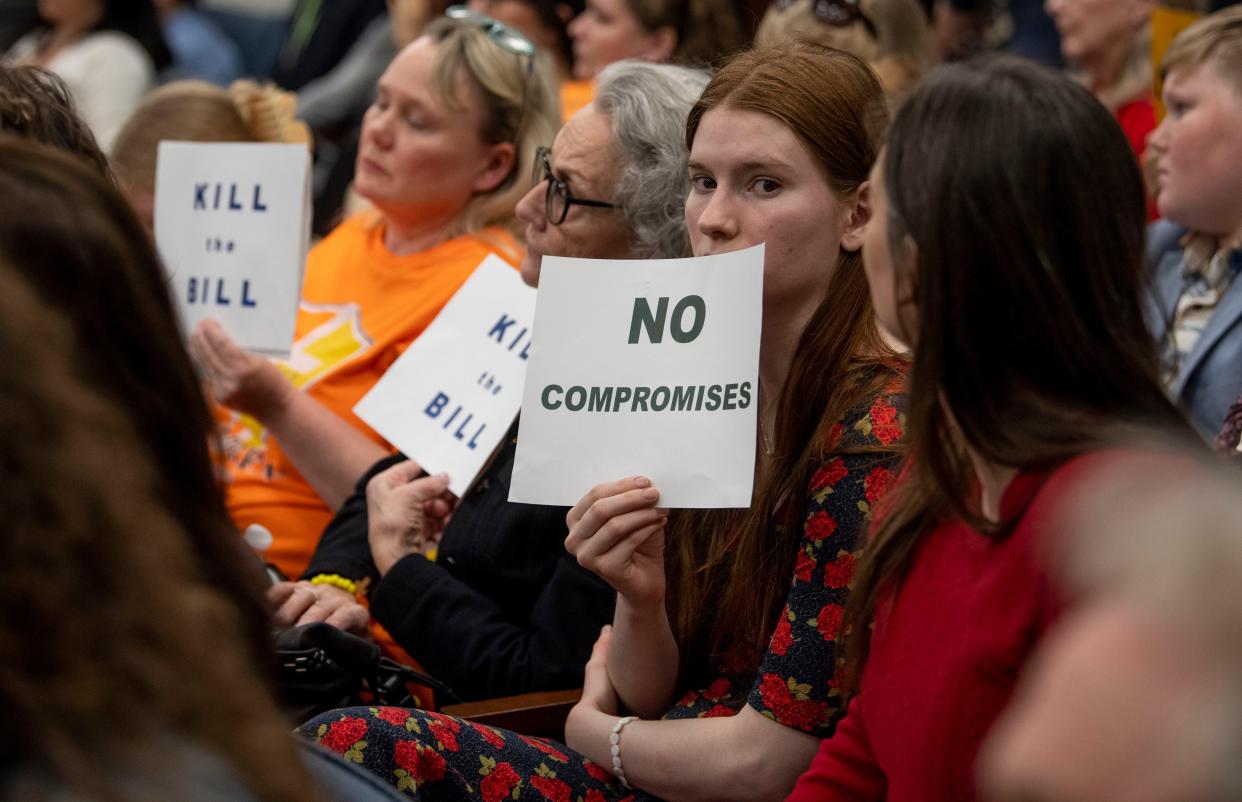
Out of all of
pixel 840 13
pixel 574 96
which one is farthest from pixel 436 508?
pixel 840 13

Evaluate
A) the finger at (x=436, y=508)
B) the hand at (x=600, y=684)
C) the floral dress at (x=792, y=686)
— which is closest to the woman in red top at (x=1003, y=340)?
the floral dress at (x=792, y=686)

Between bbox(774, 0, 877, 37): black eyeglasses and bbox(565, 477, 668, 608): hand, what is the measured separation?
2.76 metres

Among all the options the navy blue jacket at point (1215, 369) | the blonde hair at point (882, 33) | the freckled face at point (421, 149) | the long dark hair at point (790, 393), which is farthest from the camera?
the blonde hair at point (882, 33)

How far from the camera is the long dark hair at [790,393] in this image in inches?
90.5

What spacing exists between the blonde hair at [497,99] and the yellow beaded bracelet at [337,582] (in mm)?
1067

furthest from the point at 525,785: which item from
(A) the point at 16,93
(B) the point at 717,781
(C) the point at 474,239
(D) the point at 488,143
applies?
(D) the point at 488,143

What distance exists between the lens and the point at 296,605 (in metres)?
2.88

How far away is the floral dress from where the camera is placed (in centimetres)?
214

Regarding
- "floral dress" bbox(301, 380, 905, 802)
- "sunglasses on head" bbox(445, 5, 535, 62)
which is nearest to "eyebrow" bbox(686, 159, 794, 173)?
"floral dress" bbox(301, 380, 905, 802)

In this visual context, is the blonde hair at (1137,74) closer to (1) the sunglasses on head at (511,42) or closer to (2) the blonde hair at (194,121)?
(1) the sunglasses on head at (511,42)

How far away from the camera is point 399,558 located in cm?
296

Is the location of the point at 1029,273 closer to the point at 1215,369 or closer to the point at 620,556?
the point at 620,556

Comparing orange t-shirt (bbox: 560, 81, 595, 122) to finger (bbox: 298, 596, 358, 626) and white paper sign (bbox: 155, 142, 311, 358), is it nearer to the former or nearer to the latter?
white paper sign (bbox: 155, 142, 311, 358)

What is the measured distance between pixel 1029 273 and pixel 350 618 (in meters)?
1.67
